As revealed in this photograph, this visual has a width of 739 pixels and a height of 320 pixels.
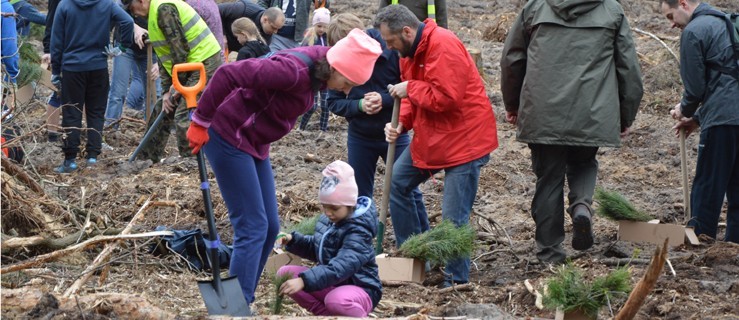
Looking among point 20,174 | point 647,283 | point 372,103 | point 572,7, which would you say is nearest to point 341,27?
point 372,103

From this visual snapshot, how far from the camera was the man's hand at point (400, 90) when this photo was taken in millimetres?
6883

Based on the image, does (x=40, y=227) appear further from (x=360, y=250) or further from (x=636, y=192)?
(x=636, y=192)

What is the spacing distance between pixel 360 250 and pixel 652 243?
3.34 metres

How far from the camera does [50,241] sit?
6504 mm

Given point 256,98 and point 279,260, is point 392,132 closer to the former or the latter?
point 279,260

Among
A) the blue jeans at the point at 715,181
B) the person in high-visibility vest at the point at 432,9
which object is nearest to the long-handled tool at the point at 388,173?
the blue jeans at the point at 715,181

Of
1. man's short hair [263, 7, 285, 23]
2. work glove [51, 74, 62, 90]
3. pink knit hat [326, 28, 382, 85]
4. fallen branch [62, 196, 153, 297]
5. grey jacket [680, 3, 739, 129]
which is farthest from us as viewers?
man's short hair [263, 7, 285, 23]

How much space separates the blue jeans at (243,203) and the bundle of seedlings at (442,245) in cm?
109

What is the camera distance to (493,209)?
31.6 ft

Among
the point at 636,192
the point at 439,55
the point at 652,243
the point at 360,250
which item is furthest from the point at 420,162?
the point at 636,192

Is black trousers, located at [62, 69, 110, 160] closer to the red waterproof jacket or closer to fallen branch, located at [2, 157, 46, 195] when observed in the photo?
fallen branch, located at [2, 157, 46, 195]

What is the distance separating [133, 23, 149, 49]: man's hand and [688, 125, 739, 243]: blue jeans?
18.8 ft

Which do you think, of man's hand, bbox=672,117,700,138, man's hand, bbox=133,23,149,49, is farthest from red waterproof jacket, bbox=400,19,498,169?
man's hand, bbox=133,23,149,49

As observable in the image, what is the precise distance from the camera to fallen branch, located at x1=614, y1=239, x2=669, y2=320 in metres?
4.31
